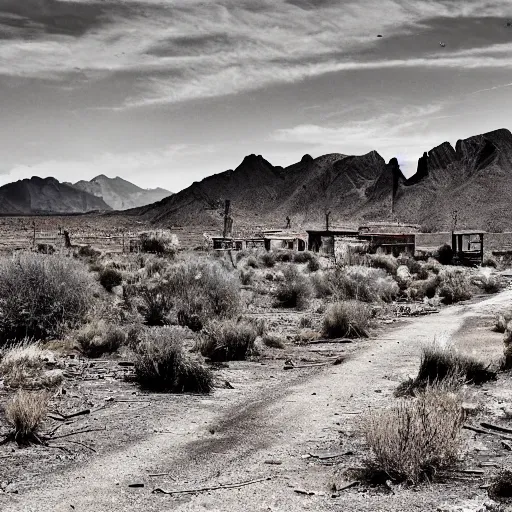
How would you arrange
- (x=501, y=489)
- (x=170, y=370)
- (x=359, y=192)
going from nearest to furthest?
(x=501, y=489)
(x=170, y=370)
(x=359, y=192)

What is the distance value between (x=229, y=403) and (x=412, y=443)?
3.73 m

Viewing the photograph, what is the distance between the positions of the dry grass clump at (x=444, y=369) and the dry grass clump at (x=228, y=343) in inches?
155

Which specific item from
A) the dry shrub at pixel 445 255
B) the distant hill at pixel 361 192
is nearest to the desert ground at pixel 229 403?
the dry shrub at pixel 445 255

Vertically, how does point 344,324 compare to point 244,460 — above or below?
above

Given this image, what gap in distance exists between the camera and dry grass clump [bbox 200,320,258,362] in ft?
44.1

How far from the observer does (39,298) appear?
15383 millimetres

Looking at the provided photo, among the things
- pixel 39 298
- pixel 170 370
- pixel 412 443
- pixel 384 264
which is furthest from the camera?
pixel 384 264

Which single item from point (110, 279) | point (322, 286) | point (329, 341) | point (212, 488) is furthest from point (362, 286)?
point (212, 488)

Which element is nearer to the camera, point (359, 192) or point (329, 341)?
point (329, 341)

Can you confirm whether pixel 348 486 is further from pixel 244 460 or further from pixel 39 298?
pixel 39 298

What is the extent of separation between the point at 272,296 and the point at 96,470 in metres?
18.4

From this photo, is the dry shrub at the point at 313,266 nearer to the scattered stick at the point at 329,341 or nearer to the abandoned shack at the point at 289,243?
the abandoned shack at the point at 289,243

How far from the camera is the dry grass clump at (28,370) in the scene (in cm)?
1053

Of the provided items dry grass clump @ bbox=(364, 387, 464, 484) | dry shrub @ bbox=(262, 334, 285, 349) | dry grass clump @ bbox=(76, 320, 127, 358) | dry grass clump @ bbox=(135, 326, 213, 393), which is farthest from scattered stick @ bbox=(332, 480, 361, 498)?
dry shrub @ bbox=(262, 334, 285, 349)
